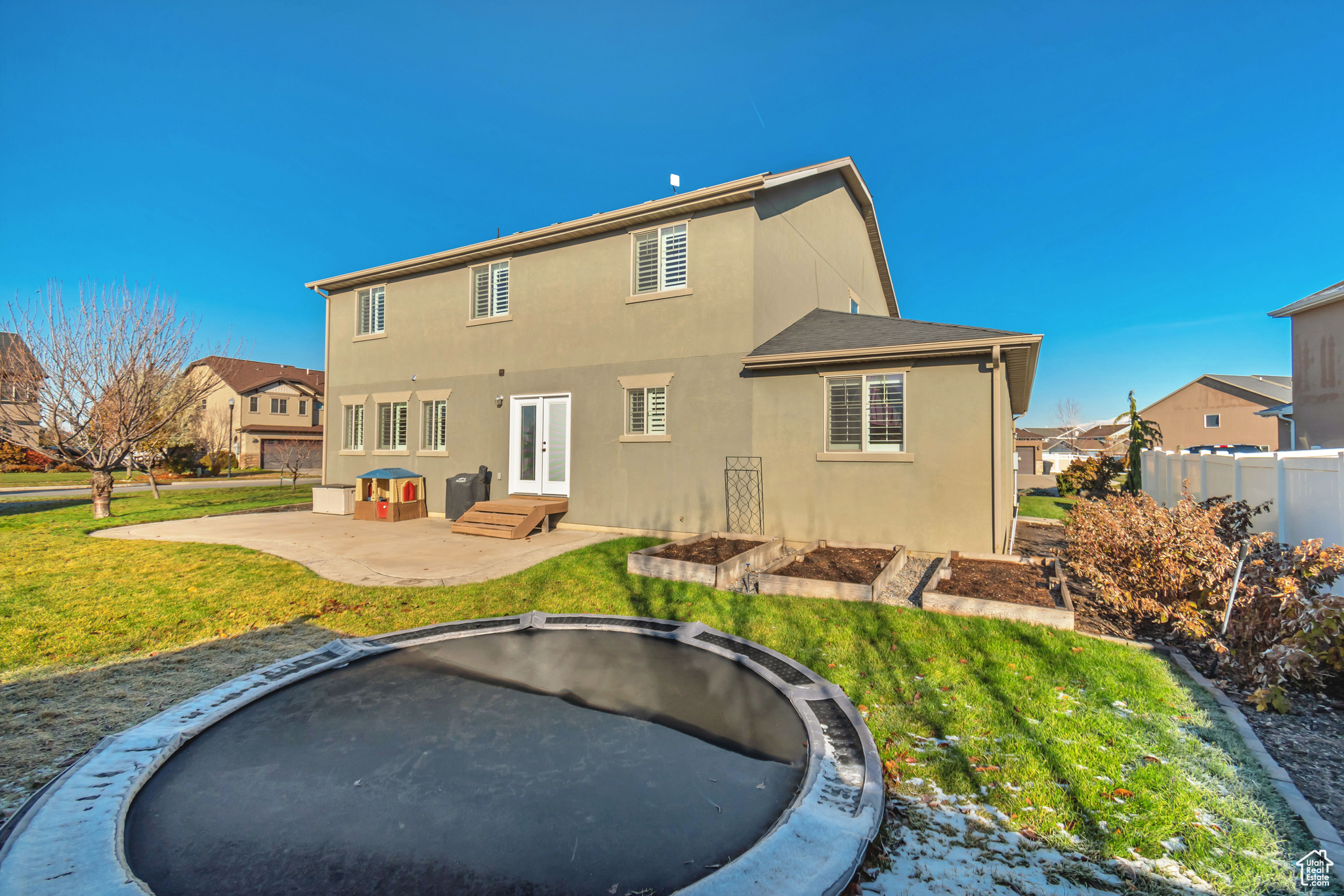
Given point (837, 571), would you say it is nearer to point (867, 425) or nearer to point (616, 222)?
point (867, 425)

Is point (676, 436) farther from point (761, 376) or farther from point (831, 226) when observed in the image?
point (831, 226)

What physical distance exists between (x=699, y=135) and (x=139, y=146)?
679 inches

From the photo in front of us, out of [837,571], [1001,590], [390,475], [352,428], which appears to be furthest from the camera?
[352,428]

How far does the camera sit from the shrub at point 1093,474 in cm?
1975

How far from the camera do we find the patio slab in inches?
313

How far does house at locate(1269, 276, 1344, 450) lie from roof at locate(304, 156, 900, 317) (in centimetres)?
1217

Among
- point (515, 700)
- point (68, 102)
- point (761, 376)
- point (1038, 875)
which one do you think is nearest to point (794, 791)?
point (1038, 875)

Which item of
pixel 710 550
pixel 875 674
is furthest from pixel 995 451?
pixel 875 674

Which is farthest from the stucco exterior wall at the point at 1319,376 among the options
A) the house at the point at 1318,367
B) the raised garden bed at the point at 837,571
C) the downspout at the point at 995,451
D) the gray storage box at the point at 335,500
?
the gray storage box at the point at 335,500

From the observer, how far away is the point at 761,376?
10344 mm

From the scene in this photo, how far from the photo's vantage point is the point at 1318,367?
50.9 ft

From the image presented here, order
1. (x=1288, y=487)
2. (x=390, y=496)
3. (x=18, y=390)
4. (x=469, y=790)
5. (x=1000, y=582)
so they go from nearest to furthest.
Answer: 1. (x=469, y=790)
2. (x=1288, y=487)
3. (x=1000, y=582)
4. (x=18, y=390)
5. (x=390, y=496)

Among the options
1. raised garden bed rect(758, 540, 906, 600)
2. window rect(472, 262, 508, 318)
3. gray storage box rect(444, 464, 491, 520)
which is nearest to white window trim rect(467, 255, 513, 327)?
window rect(472, 262, 508, 318)

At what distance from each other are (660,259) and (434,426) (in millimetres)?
7474
